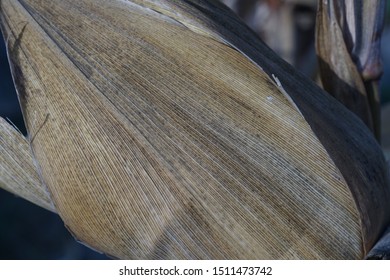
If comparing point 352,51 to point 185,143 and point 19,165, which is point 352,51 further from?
point 19,165

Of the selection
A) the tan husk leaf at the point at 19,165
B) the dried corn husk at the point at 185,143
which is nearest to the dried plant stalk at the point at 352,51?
the dried corn husk at the point at 185,143

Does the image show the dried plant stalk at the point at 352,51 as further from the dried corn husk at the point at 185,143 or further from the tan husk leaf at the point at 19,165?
the tan husk leaf at the point at 19,165

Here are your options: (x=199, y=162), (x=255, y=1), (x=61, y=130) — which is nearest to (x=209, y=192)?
(x=199, y=162)

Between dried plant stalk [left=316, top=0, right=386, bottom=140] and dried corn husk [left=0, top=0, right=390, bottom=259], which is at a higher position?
dried plant stalk [left=316, top=0, right=386, bottom=140]

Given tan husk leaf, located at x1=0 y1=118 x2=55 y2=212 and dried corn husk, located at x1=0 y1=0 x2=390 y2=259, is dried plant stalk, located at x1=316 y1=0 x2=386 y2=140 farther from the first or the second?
tan husk leaf, located at x1=0 y1=118 x2=55 y2=212

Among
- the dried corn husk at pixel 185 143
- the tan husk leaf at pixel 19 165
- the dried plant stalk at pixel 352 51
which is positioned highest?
the dried plant stalk at pixel 352 51

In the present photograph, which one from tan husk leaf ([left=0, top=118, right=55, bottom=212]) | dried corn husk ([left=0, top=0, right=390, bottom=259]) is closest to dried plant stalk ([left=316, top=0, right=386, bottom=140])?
dried corn husk ([left=0, top=0, right=390, bottom=259])

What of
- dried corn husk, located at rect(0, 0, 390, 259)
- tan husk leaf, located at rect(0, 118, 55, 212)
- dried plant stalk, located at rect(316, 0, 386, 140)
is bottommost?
tan husk leaf, located at rect(0, 118, 55, 212)

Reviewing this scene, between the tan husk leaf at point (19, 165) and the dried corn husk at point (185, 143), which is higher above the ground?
the dried corn husk at point (185, 143)
